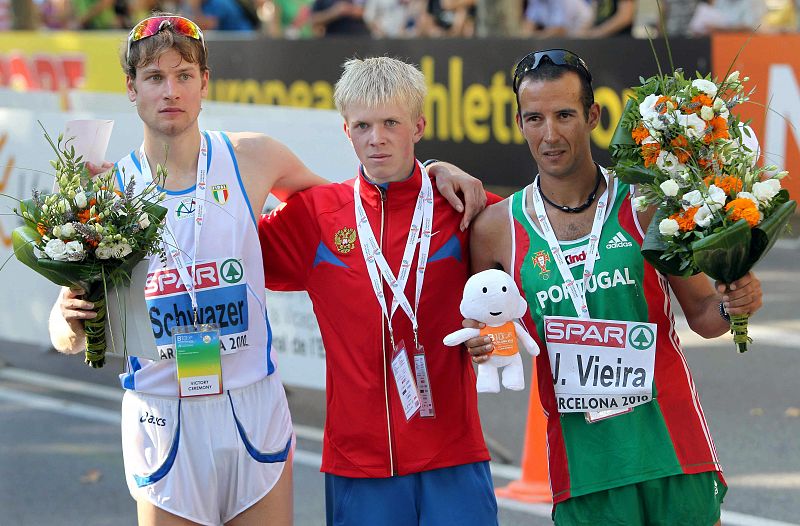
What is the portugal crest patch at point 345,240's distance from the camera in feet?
14.1

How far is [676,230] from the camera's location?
3.67 meters

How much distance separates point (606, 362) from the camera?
13.1 ft

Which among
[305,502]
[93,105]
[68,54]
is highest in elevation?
[68,54]

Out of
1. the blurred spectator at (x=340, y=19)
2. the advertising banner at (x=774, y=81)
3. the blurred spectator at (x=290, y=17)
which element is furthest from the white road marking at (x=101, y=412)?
the blurred spectator at (x=290, y=17)

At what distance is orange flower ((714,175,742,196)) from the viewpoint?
368cm

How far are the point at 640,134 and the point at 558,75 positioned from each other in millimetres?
377

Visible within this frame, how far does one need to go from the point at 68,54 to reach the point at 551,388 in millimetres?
13438

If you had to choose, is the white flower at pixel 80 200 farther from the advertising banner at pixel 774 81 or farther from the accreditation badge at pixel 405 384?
the advertising banner at pixel 774 81

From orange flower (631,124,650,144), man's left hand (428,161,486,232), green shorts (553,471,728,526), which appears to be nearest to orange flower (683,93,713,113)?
orange flower (631,124,650,144)

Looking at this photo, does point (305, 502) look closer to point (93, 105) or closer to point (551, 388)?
point (551, 388)

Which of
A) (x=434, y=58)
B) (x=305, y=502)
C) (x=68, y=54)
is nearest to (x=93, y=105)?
(x=434, y=58)

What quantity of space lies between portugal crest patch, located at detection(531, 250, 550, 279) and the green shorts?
0.74 metres

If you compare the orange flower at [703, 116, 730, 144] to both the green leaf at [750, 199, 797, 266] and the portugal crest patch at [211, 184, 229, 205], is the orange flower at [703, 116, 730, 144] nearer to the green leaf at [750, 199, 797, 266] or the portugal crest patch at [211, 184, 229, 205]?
the green leaf at [750, 199, 797, 266]

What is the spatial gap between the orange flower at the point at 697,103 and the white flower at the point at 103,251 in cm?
188
